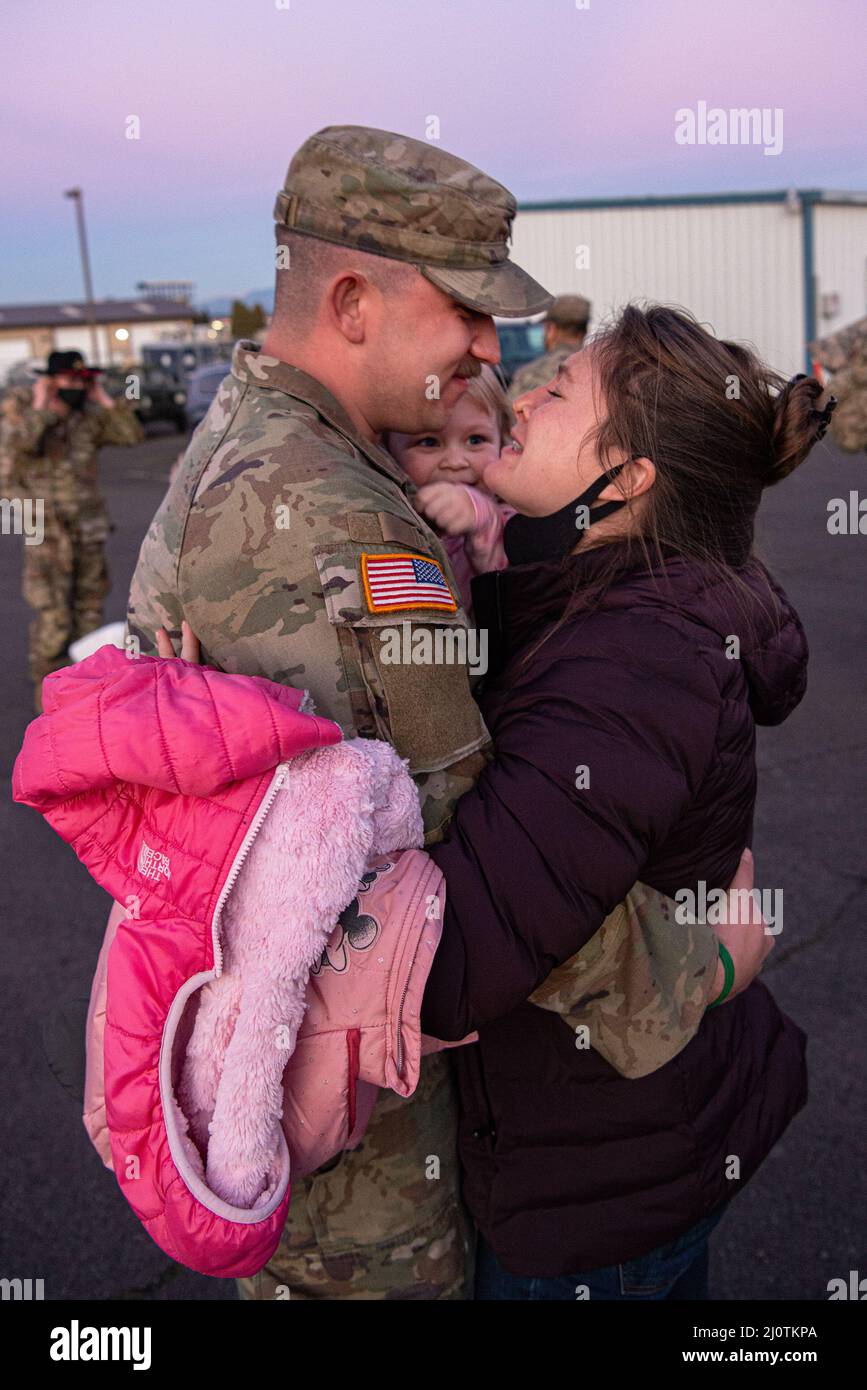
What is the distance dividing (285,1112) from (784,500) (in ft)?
50.1

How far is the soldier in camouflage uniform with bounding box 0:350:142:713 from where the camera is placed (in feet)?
25.7

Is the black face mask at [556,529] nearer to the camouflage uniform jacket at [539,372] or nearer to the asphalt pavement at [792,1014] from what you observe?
the asphalt pavement at [792,1014]

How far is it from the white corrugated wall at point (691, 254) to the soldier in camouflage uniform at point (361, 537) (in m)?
27.1

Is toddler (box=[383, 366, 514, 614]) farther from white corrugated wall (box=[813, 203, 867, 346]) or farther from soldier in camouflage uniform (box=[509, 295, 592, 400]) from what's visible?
white corrugated wall (box=[813, 203, 867, 346])

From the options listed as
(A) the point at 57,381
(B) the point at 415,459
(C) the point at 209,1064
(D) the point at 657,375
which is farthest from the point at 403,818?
(A) the point at 57,381

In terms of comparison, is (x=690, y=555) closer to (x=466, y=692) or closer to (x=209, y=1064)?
(x=466, y=692)

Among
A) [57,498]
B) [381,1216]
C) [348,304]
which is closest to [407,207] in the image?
[348,304]

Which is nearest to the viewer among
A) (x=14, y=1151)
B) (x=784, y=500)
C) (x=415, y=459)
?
(x=415, y=459)

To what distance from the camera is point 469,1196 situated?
1.98 meters

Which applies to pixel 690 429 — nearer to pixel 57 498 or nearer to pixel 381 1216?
pixel 381 1216

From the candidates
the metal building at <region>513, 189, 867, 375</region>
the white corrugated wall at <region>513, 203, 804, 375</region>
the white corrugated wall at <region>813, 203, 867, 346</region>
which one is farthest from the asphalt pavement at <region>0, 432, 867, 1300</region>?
the white corrugated wall at <region>813, 203, 867, 346</region>

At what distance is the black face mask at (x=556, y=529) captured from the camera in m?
1.95

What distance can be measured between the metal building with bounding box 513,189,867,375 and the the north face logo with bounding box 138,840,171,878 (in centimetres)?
2782

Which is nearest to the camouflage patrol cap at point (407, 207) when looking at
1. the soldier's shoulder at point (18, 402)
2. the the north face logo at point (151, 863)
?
the the north face logo at point (151, 863)
